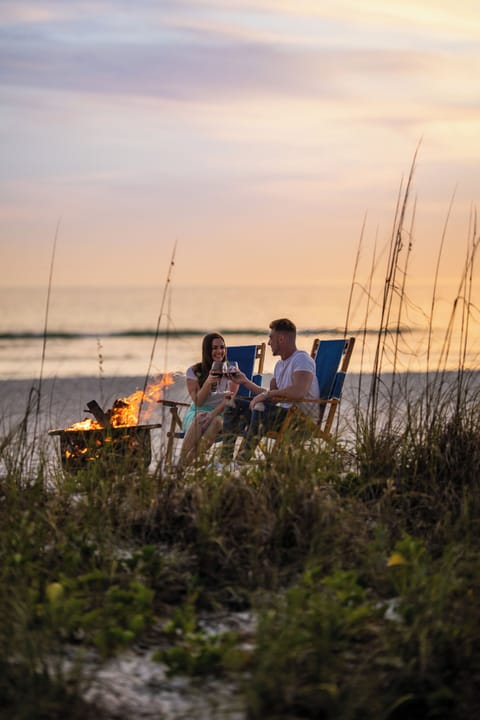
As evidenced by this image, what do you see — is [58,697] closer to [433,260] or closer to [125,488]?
[125,488]

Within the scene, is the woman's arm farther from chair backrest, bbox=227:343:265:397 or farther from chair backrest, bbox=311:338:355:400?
chair backrest, bbox=311:338:355:400

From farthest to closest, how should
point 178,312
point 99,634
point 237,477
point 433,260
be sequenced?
point 178,312 < point 433,260 < point 237,477 < point 99,634

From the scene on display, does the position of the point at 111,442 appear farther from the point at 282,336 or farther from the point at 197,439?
the point at 282,336

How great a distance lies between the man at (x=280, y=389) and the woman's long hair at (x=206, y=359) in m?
0.41

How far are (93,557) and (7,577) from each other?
36 centimetres

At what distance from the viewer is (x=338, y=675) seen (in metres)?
2.71

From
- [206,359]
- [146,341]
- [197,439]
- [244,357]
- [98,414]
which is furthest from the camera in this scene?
[146,341]

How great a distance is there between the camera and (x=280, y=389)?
256 inches

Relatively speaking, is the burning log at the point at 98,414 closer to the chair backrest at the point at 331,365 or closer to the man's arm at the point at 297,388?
the man's arm at the point at 297,388

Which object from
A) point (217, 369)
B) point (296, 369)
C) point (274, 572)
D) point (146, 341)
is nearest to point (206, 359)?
point (217, 369)

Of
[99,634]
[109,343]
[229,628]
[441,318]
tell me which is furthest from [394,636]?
[441,318]

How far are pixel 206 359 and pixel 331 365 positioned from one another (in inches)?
36.9

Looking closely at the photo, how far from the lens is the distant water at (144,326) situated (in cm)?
1909

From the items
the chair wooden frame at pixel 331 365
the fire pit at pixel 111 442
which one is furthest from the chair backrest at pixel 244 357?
the fire pit at pixel 111 442
